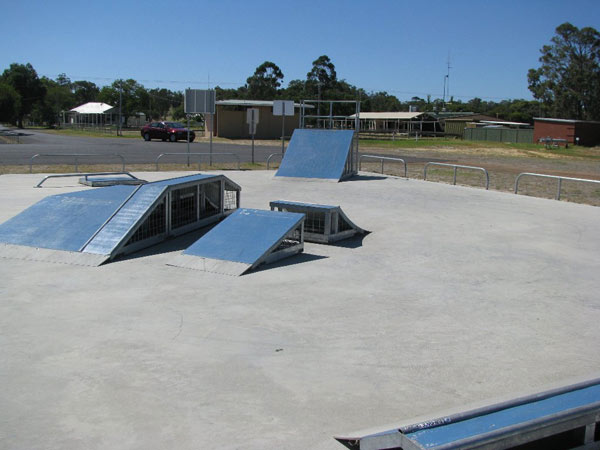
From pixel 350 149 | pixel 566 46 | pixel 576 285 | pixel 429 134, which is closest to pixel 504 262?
pixel 576 285

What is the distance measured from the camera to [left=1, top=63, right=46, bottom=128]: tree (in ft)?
285

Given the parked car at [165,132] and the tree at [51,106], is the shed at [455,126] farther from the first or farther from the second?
the tree at [51,106]

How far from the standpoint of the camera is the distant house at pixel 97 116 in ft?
256

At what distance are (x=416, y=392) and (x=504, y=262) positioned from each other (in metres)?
5.24

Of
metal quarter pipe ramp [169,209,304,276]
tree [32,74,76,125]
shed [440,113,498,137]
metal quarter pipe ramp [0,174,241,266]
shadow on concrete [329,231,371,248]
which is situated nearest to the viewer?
metal quarter pipe ramp [169,209,304,276]

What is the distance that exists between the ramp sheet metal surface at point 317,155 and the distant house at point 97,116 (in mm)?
56910

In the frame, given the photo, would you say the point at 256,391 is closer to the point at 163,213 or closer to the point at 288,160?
the point at 163,213

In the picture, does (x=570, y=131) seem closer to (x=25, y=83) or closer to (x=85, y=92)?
(x=25, y=83)

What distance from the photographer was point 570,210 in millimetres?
14805

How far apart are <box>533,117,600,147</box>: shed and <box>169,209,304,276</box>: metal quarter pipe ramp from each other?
52.8 meters

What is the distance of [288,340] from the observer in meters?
5.87

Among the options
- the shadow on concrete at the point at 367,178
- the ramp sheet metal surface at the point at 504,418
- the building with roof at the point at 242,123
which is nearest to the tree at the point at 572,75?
the building with roof at the point at 242,123

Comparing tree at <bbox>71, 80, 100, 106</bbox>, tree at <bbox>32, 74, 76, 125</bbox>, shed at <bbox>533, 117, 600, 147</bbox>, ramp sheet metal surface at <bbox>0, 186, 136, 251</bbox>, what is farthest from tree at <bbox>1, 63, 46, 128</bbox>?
ramp sheet metal surface at <bbox>0, 186, 136, 251</bbox>

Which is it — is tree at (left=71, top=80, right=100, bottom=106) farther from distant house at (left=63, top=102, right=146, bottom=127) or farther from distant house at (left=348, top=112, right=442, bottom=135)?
distant house at (left=348, top=112, right=442, bottom=135)
